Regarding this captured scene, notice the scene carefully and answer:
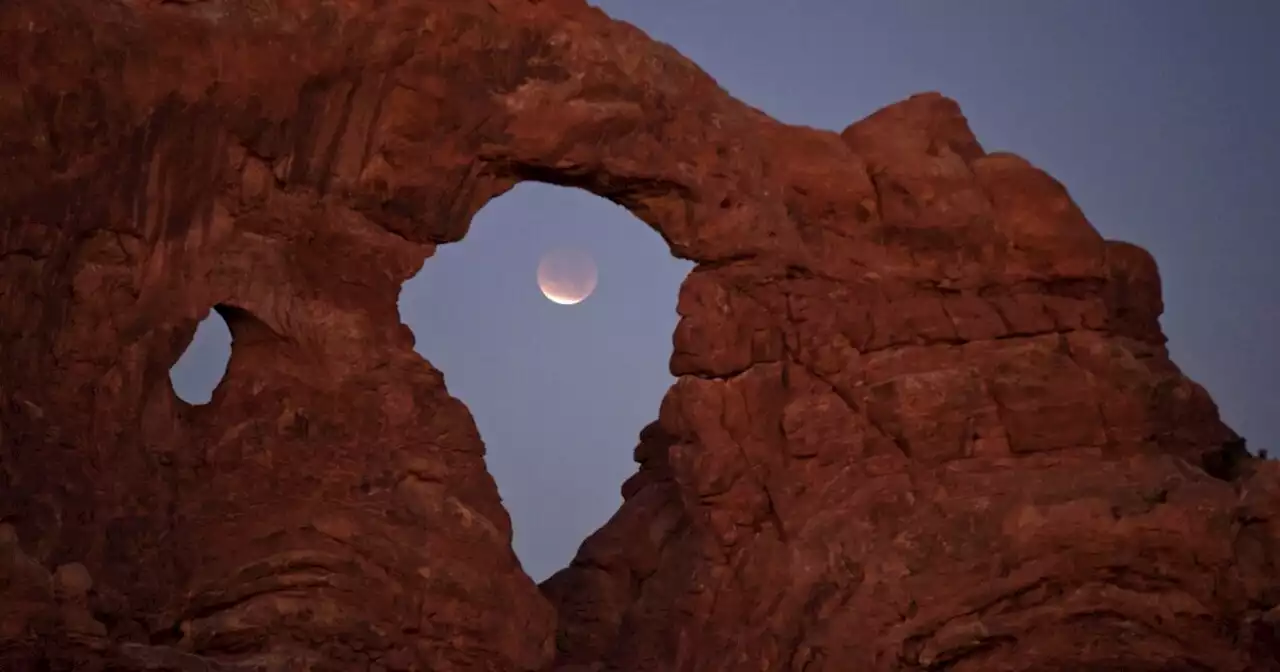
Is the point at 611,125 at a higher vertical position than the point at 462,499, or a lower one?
higher

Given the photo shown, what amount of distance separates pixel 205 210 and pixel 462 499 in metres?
4.78

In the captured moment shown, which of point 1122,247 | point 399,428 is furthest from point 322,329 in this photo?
point 1122,247

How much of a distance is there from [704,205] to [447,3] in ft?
15.2

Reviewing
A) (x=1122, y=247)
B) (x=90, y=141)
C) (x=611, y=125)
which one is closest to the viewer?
(x=90, y=141)

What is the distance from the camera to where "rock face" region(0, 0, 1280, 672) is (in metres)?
15.7

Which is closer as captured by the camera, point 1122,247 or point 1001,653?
point 1001,653

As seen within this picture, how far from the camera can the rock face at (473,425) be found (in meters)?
15.7

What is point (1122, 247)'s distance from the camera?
22.3 metres

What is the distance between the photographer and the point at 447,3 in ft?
62.0

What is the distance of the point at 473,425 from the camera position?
1873 cm

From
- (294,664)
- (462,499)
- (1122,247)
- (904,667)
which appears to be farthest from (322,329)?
(1122,247)

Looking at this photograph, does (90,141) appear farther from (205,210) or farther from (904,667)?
(904,667)

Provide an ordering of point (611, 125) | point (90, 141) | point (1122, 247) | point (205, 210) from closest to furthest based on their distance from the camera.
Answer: point (90, 141)
point (205, 210)
point (611, 125)
point (1122, 247)

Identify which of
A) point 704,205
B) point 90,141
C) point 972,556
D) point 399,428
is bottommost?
point 972,556
